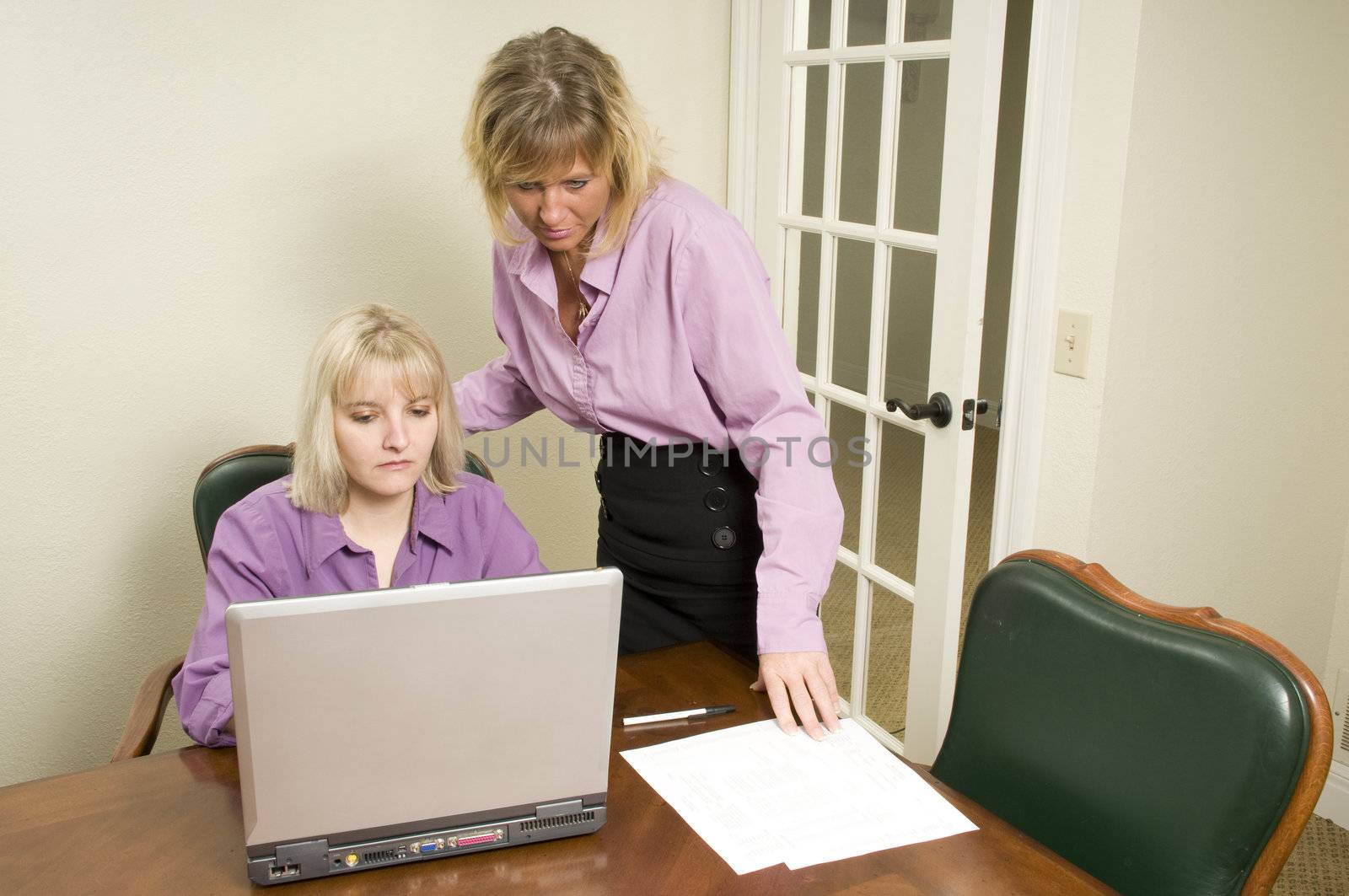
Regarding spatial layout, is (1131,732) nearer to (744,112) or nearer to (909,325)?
(909,325)

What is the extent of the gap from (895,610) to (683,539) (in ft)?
Answer: 2.94

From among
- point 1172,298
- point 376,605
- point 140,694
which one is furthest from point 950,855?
point 1172,298

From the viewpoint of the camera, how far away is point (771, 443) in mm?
1540

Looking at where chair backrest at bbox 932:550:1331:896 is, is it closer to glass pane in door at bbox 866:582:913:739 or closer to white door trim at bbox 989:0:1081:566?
white door trim at bbox 989:0:1081:566

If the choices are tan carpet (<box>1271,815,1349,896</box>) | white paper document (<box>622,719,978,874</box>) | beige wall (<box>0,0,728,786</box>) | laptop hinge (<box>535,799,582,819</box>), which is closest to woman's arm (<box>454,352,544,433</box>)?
beige wall (<box>0,0,728,786</box>)

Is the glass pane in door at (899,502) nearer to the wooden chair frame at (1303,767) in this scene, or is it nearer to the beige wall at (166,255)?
the beige wall at (166,255)

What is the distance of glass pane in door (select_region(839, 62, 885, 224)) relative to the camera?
Result: 231cm

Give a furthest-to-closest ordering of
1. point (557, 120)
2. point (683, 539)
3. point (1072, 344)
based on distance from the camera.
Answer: point (1072, 344)
point (683, 539)
point (557, 120)

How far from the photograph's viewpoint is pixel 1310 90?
2.27 m

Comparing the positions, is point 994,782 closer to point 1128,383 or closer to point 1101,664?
point 1101,664

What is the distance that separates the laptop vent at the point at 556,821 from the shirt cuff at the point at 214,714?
15.6 inches

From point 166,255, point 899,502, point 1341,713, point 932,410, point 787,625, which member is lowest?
point 1341,713

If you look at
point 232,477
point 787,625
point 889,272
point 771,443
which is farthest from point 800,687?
point 889,272

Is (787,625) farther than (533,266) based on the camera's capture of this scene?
No
